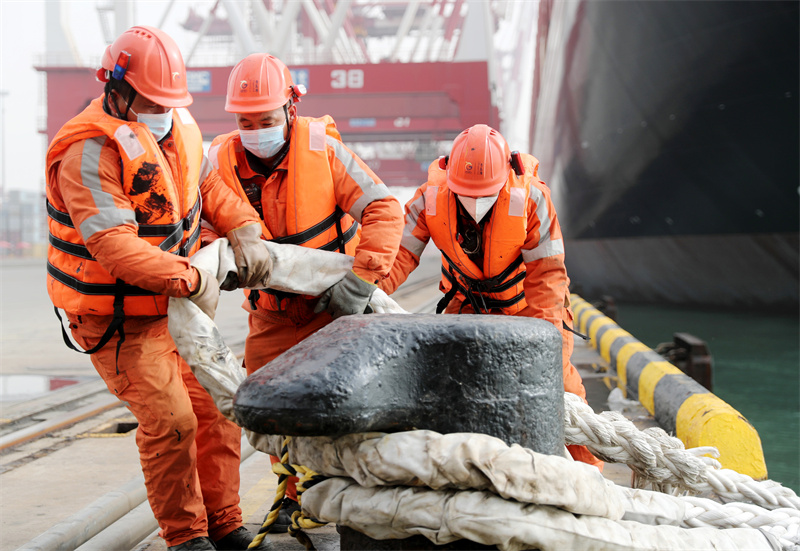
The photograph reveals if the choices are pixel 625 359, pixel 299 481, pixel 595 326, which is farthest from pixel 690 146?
pixel 299 481

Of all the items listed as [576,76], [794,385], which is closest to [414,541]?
[794,385]

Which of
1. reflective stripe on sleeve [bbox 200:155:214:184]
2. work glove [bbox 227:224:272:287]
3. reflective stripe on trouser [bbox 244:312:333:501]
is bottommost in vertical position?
reflective stripe on trouser [bbox 244:312:333:501]

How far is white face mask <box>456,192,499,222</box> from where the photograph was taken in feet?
10.3

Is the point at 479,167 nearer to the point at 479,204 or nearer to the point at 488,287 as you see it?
the point at 479,204

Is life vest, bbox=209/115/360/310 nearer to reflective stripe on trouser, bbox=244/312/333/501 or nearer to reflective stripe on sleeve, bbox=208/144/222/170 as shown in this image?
reflective stripe on sleeve, bbox=208/144/222/170

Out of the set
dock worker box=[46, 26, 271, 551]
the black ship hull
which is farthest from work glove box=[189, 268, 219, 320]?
the black ship hull

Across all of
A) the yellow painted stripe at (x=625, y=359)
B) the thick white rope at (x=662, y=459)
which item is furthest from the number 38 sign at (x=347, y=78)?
the thick white rope at (x=662, y=459)

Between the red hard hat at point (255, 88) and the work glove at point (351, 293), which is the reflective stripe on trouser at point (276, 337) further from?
the red hard hat at point (255, 88)

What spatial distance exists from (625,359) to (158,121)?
4.29 metres

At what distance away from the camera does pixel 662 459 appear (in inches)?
84.4

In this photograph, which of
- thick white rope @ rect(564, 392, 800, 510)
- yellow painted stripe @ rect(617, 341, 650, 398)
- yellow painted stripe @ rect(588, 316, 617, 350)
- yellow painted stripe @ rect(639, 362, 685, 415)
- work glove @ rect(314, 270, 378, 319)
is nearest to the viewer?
thick white rope @ rect(564, 392, 800, 510)

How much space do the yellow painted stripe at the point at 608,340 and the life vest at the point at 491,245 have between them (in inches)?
133

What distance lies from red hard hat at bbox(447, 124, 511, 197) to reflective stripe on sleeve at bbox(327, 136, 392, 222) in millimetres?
440

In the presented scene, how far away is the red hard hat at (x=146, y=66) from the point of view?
92.8 inches
